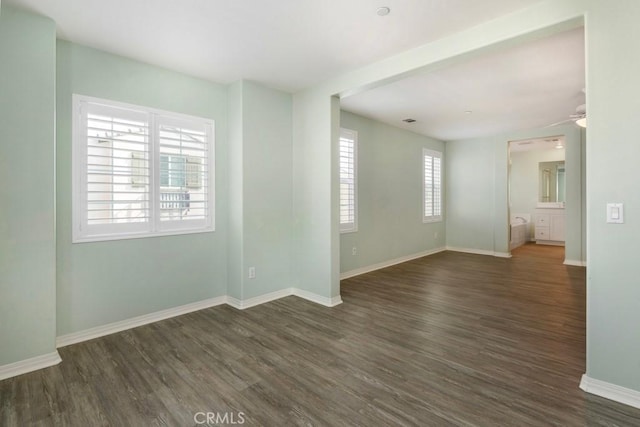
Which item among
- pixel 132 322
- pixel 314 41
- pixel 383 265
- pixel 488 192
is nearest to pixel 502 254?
pixel 488 192

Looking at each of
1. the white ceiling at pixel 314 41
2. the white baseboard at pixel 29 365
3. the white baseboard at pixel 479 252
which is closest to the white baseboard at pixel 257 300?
the white baseboard at pixel 29 365

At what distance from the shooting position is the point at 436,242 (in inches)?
289

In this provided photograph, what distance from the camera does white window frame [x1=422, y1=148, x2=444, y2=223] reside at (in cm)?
688

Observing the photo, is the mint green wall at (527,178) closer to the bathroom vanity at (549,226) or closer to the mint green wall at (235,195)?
the bathroom vanity at (549,226)

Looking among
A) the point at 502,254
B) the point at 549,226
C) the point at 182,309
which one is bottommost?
the point at 182,309

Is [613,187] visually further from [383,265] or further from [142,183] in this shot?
[383,265]

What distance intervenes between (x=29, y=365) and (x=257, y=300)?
2026 mm

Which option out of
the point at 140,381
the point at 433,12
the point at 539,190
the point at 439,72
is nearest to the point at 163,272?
the point at 140,381

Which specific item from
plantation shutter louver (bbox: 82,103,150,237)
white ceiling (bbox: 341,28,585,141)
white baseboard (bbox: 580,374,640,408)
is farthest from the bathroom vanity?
plantation shutter louver (bbox: 82,103,150,237)

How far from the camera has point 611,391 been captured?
6.42 feet

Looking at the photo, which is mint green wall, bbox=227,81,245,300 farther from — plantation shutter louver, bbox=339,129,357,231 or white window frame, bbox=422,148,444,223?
white window frame, bbox=422,148,444,223

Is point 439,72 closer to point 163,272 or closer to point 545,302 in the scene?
point 545,302

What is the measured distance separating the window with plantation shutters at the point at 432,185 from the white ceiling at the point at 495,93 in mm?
1093

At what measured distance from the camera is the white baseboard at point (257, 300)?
12.0 ft
